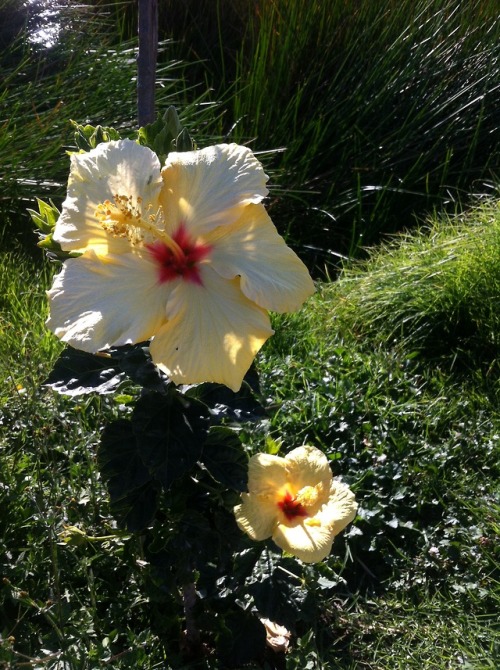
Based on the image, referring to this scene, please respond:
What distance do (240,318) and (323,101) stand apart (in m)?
3.34

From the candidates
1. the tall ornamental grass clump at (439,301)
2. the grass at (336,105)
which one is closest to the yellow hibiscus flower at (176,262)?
the tall ornamental grass clump at (439,301)

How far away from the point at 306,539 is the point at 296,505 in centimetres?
13

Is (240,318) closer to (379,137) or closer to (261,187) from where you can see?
(261,187)

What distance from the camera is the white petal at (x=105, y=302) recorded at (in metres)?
1.26

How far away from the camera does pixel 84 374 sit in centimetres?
154

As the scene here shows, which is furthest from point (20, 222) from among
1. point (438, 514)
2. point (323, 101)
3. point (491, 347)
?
point (438, 514)

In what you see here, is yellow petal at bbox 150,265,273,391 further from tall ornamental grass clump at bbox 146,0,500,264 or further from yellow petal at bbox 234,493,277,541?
tall ornamental grass clump at bbox 146,0,500,264

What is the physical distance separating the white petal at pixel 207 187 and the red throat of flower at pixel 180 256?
0.06 feet

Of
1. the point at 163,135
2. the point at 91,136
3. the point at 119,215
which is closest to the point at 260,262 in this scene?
the point at 119,215

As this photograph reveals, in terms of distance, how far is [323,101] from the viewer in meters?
4.40

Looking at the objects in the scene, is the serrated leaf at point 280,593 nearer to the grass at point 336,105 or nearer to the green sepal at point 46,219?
the green sepal at point 46,219

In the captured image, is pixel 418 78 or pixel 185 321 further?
pixel 418 78

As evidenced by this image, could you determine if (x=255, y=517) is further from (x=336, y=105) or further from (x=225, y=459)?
(x=336, y=105)

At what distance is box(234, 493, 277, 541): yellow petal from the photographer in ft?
5.53
